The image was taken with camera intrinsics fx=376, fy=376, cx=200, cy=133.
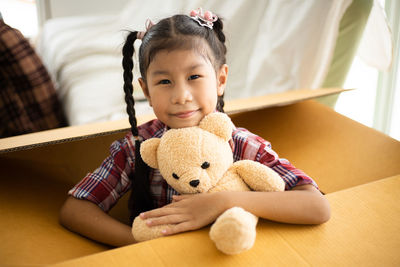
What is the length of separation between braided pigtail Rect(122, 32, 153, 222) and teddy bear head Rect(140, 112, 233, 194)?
116mm

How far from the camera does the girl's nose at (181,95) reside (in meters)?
0.65

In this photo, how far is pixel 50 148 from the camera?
3.03 feet

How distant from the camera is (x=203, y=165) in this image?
584 mm

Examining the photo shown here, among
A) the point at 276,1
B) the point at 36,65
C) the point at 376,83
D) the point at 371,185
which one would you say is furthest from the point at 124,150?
the point at 376,83

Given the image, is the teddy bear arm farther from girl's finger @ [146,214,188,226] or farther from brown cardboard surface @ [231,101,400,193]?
brown cardboard surface @ [231,101,400,193]

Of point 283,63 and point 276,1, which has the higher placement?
point 276,1

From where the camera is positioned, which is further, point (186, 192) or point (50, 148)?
point (50, 148)

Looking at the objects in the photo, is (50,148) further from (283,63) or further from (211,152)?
(283,63)

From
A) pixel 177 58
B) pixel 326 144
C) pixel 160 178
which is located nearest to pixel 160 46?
pixel 177 58

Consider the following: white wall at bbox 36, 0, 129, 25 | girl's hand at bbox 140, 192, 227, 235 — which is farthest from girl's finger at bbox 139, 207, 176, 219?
white wall at bbox 36, 0, 129, 25

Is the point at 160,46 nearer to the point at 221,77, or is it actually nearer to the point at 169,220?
the point at 221,77

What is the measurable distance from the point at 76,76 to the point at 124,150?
33.2 inches

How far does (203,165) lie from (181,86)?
16cm

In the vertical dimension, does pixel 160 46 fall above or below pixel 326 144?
above
